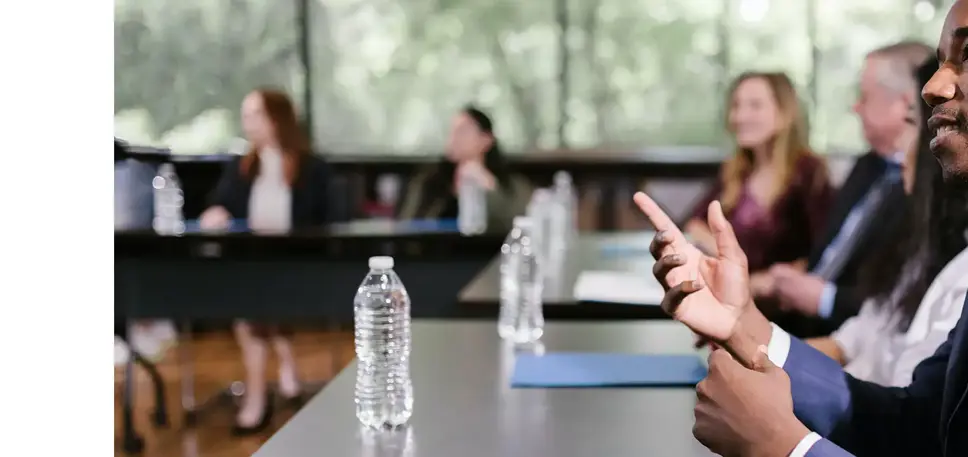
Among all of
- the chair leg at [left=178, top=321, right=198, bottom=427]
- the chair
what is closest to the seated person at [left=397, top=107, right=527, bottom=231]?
the chair leg at [left=178, top=321, right=198, bottom=427]

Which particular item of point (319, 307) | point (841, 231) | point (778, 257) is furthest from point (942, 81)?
point (319, 307)

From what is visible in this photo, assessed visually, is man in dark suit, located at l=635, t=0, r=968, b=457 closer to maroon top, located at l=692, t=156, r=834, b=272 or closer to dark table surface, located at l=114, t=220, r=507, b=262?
maroon top, located at l=692, t=156, r=834, b=272

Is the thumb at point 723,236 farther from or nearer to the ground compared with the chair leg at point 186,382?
farther from the ground

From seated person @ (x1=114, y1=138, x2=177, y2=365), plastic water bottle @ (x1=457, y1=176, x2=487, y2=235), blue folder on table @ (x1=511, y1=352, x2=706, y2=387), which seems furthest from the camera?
seated person @ (x1=114, y1=138, x2=177, y2=365)

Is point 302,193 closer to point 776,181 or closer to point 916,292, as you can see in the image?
point 776,181

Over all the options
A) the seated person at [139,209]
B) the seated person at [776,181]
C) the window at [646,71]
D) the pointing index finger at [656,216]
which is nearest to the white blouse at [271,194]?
the seated person at [139,209]

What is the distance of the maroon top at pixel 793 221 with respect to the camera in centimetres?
335

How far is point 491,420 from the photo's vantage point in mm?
1396

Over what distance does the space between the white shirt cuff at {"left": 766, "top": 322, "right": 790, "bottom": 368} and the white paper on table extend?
0.98m

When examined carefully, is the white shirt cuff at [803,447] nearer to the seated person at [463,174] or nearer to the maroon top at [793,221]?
the maroon top at [793,221]

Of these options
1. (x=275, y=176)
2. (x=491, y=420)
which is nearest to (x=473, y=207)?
(x=275, y=176)

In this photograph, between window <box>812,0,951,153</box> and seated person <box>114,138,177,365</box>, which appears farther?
window <box>812,0,951,153</box>

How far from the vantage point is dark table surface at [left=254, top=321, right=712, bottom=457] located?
127cm

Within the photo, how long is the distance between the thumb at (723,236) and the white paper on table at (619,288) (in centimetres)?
97
